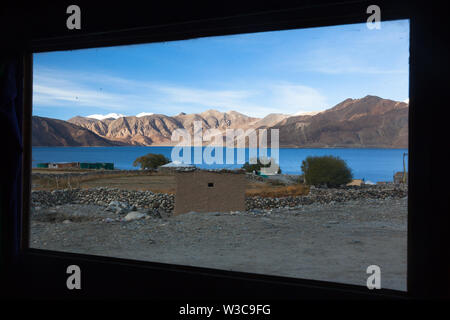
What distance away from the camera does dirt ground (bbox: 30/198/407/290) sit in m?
2.72

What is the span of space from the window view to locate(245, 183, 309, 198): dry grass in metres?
0.02

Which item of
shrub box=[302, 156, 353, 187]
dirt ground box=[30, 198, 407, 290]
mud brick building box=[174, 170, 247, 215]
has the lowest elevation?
dirt ground box=[30, 198, 407, 290]

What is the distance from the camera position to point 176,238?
334 centimetres

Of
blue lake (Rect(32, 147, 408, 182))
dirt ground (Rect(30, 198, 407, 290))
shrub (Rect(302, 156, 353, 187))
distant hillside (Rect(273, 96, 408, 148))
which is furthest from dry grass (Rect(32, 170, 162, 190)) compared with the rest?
shrub (Rect(302, 156, 353, 187))

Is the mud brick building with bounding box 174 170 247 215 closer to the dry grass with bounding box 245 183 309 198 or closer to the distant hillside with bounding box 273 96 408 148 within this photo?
the dry grass with bounding box 245 183 309 198

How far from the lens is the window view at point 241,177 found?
3045 millimetres

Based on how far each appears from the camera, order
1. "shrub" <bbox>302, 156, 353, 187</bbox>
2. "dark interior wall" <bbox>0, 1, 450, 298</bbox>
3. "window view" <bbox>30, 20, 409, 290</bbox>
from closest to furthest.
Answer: "dark interior wall" <bbox>0, 1, 450, 298</bbox>
"window view" <bbox>30, 20, 409, 290</bbox>
"shrub" <bbox>302, 156, 353, 187</bbox>

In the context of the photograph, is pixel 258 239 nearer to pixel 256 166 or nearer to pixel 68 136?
pixel 256 166

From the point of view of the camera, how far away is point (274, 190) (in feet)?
15.2

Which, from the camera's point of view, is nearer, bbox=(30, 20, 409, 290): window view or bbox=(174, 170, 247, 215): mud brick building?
bbox=(30, 20, 409, 290): window view

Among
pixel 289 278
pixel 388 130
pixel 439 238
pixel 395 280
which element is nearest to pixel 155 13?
pixel 289 278

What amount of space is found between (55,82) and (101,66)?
5.16ft

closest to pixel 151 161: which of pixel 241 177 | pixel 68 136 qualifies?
pixel 68 136
